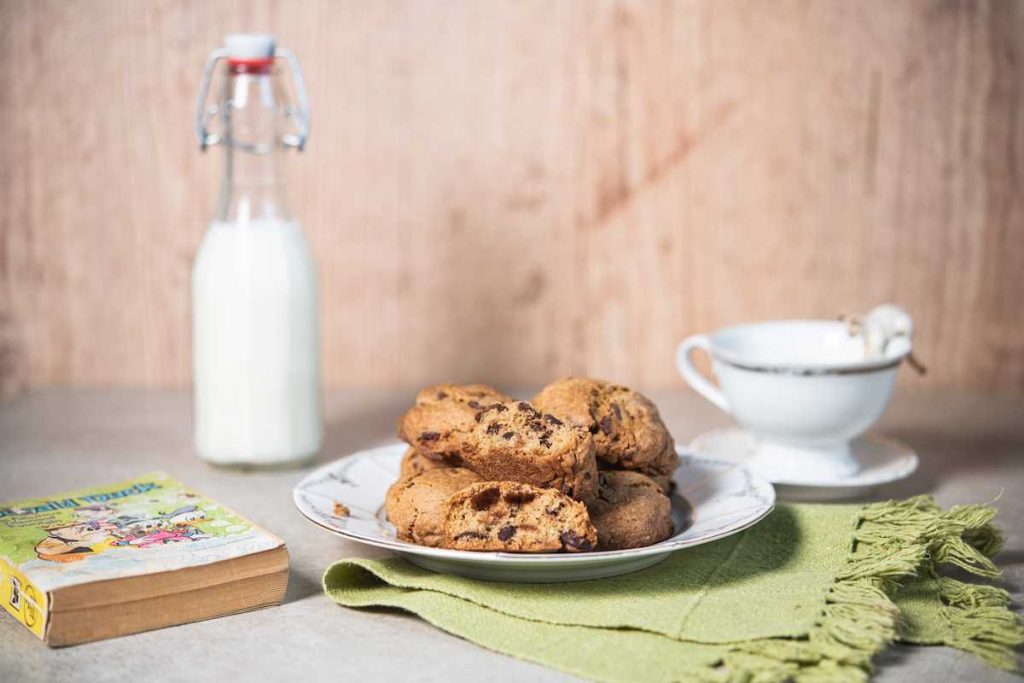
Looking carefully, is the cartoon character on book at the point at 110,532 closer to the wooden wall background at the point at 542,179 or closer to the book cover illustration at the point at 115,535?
the book cover illustration at the point at 115,535

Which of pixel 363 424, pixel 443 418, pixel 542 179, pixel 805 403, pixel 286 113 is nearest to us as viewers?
pixel 443 418

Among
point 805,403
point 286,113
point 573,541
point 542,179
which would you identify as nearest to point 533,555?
point 573,541

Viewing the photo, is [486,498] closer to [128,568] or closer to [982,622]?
[128,568]

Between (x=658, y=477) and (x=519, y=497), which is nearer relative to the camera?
(x=519, y=497)

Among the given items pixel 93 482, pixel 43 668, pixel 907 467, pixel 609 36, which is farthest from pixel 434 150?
pixel 43 668

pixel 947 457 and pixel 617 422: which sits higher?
pixel 617 422

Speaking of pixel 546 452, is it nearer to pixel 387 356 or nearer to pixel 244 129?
pixel 244 129

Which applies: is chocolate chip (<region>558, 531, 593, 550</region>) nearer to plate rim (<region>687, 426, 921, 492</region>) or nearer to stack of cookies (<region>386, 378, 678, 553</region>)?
stack of cookies (<region>386, 378, 678, 553</region>)
